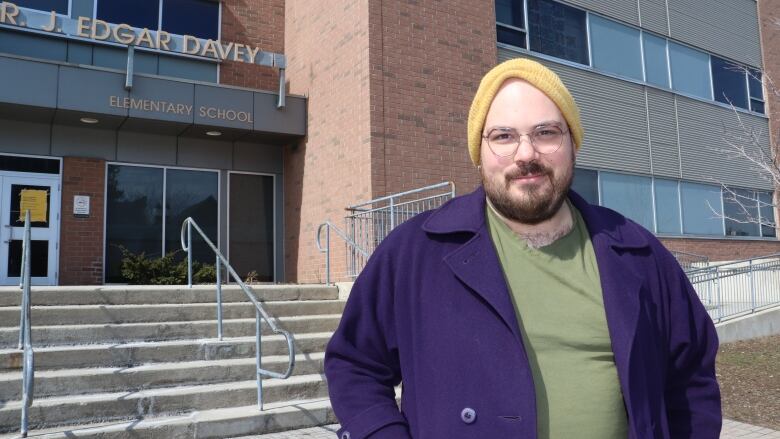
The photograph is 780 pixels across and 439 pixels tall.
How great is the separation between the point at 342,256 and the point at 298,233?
2.41 meters

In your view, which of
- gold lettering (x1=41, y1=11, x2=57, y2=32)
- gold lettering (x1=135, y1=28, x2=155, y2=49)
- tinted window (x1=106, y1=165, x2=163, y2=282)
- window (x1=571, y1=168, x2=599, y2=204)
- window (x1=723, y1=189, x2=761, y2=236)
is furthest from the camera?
window (x1=723, y1=189, x2=761, y2=236)

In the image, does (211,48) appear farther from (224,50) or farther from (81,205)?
(81,205)

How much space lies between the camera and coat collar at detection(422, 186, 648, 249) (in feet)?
5.96

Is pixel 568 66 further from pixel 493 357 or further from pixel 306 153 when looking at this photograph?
pixel 493 357

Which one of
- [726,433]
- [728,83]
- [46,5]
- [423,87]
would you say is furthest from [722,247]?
[46,5]

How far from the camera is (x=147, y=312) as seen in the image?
24.3 ft

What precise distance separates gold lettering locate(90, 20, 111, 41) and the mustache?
12017 mm

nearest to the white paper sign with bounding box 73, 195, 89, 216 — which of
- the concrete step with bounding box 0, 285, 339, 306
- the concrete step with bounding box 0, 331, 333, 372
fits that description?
the concrete step with bounding box 0, 285, 339, 306

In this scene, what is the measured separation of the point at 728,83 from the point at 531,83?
19834mm

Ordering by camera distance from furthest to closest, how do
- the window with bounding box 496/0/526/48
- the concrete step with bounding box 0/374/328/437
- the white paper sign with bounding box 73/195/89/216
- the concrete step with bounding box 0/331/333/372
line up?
the window with bounding box 496/0/526/48 < the white paper sign with bounding box 73/195/89/216 < the concrete step with bounding box 0/331/333/372 < the concrete step with bounding box 0/374/328/437

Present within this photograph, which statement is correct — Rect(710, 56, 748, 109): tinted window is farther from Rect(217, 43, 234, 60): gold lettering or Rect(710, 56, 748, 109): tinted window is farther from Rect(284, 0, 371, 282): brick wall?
Rect(217, 43, 234, 60): gold lettering

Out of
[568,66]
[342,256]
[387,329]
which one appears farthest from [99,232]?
[387,329]

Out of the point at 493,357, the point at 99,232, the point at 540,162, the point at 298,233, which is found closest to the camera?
the point at 493,357

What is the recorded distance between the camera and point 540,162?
176 centimetres
